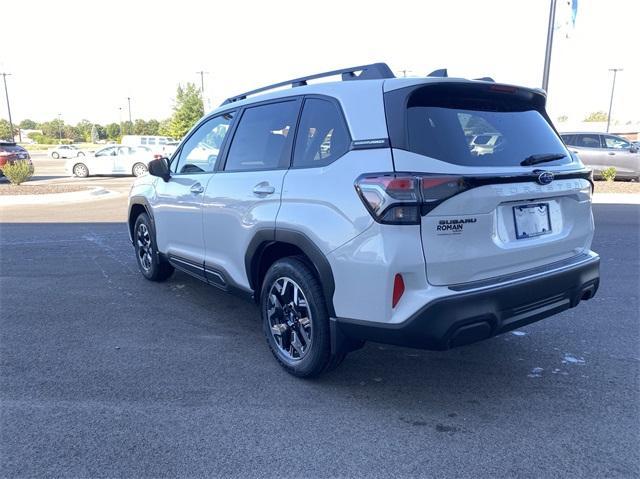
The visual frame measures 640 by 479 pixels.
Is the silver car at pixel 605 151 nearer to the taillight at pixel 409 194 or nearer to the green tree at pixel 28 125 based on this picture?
the taillight at pixel 409 194

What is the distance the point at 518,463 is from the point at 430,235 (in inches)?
47.9

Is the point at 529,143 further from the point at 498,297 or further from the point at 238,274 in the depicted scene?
the point at 238,274

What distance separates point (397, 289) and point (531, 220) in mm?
991

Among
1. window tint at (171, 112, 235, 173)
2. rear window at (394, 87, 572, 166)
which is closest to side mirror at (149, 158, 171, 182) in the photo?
window tint at (171, 112, 235, 173)

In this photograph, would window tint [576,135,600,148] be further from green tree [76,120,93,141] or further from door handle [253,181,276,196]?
green tree [76,120,93,141]

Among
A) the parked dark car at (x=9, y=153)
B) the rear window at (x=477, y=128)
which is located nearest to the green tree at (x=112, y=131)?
the parked dark car at (x=9, y=153)

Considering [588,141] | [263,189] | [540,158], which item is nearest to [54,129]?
[588,141]

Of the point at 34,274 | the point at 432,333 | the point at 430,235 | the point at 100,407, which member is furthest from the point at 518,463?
the point at 34,274

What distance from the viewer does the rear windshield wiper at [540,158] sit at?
3041 millimetres

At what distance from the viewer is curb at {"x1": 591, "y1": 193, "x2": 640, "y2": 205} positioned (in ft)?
43.6

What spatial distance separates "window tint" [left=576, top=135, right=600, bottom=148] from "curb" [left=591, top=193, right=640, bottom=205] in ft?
12.5

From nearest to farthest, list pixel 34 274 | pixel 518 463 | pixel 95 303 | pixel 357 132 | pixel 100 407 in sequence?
pixel 518 463 → pixel 357 132 → pixel 100 407 → pixel 95 303 → pixel 34 274

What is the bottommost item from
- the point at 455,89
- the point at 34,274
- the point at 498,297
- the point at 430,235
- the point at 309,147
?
the point at 34,274

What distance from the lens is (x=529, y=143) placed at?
3.21 meters
